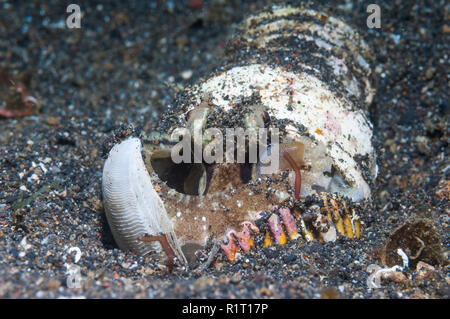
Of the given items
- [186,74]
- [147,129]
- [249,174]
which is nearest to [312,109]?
[249,174]

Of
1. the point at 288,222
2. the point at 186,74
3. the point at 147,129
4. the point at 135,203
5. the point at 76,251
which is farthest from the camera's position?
the point at 186,74

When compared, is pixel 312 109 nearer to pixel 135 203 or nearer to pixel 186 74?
pixel 135 203

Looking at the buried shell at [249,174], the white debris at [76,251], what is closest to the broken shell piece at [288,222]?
the buried shell at [249,174]

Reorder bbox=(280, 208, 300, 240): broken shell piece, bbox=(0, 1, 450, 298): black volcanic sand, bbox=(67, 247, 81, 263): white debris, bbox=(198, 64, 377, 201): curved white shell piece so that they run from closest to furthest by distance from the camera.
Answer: bbox=(0, 1, 450, 298): black volcanic sand → bbox=(67, 247, 81, 263): white debris → bbox=(280, 208, 300, 240): broken shell piece → bbox=(198, 64, 377, 201): curved white shell piece

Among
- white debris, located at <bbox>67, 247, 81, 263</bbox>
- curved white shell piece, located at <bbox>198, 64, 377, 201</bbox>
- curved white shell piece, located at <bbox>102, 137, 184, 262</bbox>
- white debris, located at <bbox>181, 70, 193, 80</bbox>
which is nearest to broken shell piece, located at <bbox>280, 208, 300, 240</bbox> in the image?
curved white shell piece, located at <bbox>198, 64, 377, 201</bbox>

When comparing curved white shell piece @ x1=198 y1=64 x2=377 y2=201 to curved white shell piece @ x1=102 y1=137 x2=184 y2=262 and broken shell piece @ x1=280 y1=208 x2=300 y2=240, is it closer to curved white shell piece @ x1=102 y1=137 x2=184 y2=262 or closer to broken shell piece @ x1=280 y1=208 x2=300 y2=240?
broken shell piece @ x1=280 y1=208 x2=300 y2=240

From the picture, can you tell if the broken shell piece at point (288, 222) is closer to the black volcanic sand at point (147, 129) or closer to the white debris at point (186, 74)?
the black volcanic sand at point (147, 129)

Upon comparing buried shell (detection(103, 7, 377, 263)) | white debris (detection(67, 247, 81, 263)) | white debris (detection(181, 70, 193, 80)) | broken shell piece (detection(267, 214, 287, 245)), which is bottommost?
white debris (detection(67, 247, 81, 263))

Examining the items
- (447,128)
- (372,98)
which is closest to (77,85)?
(372,98)
